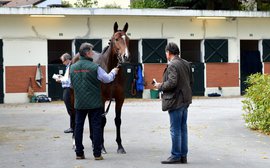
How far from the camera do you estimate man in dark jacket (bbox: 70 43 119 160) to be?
1019 centimetres

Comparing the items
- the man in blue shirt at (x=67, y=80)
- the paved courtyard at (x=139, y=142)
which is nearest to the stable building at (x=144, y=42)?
the paved courtyard at (x=139, y=142)

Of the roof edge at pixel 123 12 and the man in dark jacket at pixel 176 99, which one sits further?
the roof edge at pixel 123 12

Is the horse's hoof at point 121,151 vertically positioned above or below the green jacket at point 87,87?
below

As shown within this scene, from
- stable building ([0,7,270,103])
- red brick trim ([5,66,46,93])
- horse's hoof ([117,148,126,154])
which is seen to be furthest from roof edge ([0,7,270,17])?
horse's hoof ([117,148,126,154])

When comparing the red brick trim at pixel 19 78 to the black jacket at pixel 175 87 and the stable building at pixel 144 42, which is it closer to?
the stable building at pixel 144 42

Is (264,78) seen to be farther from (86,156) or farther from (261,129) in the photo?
(86,156)

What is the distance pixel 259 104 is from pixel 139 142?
11.8 feet

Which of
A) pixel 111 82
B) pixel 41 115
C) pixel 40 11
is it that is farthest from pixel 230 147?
pixel 40 11

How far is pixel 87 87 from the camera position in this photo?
10188mm

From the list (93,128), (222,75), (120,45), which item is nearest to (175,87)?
Answer: (93,128)

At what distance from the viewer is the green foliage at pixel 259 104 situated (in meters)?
14.6

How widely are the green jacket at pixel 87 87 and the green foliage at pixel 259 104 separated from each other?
5371mm

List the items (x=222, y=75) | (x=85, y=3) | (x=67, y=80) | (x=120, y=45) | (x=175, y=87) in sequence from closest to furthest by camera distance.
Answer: (x=175, y=87) → (x=120, y=45) → (x=67, y=80) → (x=222, y=75) → (x=85, y=3)

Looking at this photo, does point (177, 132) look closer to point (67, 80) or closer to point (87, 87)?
point (87, 87)
